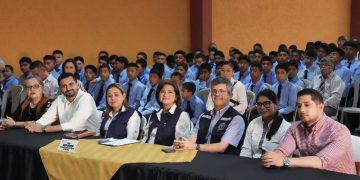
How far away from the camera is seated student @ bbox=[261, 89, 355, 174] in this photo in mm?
2750

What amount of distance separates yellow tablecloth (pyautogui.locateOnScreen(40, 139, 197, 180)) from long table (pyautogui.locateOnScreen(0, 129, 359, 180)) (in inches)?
2.4

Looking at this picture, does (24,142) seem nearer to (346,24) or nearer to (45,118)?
(45,118)

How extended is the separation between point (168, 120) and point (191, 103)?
6.38 feet

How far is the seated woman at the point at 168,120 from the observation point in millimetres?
3834

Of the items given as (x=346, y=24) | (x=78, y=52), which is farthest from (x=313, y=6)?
(x=78, y=52)

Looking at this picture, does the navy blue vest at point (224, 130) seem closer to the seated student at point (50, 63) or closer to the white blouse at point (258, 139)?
the white blouse at point (258, 139)

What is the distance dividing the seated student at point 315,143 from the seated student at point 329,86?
2955 millimetres

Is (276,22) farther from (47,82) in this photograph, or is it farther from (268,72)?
(47,82)

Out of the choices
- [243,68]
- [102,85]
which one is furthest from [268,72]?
[102,85]

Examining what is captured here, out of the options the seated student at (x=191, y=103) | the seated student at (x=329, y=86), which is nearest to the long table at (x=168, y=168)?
the seated student at (x=191, y=103)

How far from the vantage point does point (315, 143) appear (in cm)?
297

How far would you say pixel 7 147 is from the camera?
144 inches

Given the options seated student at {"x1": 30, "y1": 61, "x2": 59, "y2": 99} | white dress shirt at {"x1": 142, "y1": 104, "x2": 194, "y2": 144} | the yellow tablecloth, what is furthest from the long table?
seated student at {"x1": 30, "y1": 61, "x2": 59, "y2": 99}

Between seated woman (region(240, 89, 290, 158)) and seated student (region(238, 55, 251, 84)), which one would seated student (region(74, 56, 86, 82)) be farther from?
seated woman (region(240, 89, 290, 158))
